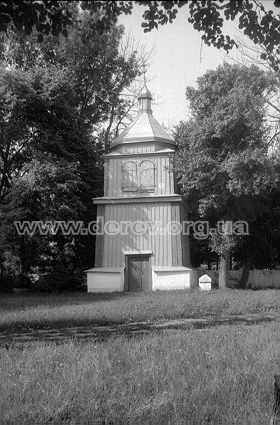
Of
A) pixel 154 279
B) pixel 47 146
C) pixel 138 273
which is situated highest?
pixel 47 146

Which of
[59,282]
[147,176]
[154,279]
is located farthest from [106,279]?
[147,176]

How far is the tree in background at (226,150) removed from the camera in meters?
24.8

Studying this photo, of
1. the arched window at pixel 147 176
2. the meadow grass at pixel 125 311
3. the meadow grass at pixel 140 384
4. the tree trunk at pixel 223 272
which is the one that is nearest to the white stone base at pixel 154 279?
the tree trunk at pixel 223 272

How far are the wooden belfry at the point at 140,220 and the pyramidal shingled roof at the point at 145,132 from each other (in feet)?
0.19

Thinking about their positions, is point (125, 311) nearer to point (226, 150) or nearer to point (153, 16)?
point (153, 16)

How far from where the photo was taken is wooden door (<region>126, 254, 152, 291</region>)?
87.4 ft

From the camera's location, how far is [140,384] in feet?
19.8

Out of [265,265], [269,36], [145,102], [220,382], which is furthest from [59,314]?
[265,265]

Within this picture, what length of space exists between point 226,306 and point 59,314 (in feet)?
20.1

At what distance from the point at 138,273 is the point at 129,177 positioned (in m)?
5.45

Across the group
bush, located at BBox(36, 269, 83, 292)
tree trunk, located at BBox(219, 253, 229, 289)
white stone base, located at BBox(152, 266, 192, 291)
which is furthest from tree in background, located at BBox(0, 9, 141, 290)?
tree trunk, located at BBox(219, 253, 229, 289)

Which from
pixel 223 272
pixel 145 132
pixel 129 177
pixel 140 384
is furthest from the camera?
pixel 145 132

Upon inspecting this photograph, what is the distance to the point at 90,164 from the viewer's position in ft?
102

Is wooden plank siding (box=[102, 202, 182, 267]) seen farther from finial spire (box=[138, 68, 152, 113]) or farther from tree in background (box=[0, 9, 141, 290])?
finial spire (box=[138, 68, 152, 113])
